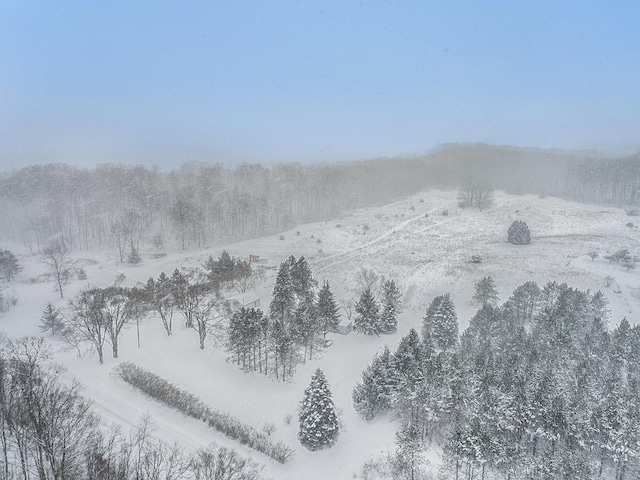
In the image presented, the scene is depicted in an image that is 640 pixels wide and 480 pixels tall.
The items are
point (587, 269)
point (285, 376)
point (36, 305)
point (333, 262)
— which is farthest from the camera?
point (333, 262)

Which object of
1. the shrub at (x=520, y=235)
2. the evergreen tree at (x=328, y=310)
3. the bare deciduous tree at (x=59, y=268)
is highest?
the shrub at (x=520, y=235)

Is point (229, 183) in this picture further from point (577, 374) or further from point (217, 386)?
point (577, 374)

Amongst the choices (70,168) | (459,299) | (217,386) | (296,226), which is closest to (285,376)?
(217,386)

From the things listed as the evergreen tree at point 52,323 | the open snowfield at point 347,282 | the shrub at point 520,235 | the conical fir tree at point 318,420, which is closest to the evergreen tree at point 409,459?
the open snowfield at point 347,282

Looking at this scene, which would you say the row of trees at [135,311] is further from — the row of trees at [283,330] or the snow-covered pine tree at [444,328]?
the snow-covered pine tree at [444,328]

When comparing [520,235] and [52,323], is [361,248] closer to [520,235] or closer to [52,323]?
[520,235]

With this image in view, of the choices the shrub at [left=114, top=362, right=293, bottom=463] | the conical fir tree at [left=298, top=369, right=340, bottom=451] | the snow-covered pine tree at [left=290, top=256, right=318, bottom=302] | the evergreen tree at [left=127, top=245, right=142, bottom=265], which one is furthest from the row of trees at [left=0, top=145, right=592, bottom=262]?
the conical fir tree at [left=298, top=369, right=340, bottom=451]
